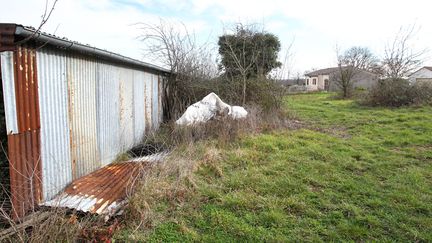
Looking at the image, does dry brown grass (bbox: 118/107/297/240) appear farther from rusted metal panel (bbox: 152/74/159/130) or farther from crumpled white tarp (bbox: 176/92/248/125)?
rusted metal panel (bbox: 152/74/159/130)

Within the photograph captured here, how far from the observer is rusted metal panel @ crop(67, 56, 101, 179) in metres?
3.97

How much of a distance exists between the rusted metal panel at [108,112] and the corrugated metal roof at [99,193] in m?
0.53

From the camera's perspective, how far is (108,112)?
5.16m

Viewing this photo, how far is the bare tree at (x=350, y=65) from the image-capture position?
22.1 m

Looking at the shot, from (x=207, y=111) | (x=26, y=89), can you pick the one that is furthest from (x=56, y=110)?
(x=207, y=111)

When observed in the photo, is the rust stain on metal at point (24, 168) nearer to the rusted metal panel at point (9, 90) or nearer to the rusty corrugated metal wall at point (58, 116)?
the rusty corrugated metal wall at point (58, 116)

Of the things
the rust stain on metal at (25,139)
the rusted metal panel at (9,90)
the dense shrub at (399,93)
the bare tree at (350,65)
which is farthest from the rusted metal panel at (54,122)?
the bare tree at (350,65)

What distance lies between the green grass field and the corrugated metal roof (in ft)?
1.53

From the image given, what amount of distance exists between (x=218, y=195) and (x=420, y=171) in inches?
154


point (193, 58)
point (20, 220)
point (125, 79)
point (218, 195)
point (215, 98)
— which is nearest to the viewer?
point (20, 220)

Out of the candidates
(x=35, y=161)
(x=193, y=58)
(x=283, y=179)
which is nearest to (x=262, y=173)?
(x=283, y=179)

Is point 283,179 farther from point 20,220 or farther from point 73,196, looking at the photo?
point 20,220

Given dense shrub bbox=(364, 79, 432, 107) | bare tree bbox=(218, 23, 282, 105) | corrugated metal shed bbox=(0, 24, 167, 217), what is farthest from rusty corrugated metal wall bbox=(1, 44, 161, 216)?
dense shrub bbox=(364, 79, 432, 107)

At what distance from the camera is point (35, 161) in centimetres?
319
